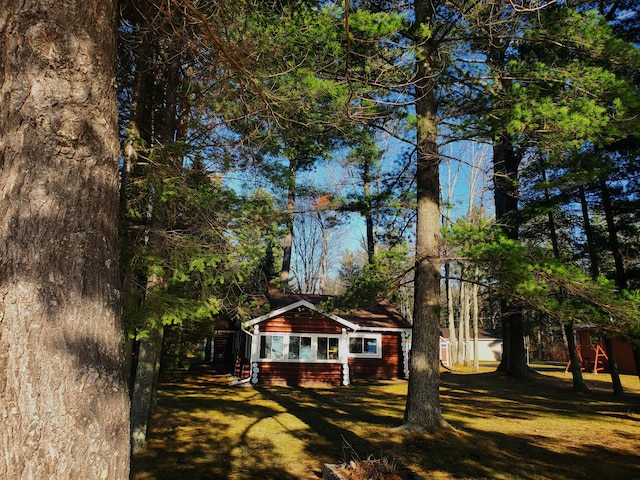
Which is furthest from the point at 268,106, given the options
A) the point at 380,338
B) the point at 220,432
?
the point at 380,338

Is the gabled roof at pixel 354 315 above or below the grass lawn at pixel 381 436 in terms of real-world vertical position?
above

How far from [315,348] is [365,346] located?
8.85 ft

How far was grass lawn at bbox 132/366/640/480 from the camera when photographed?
19.8 feet

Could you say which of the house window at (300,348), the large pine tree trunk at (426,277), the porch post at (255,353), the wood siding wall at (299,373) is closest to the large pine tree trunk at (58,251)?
the large pine tree trunk at (426,277)

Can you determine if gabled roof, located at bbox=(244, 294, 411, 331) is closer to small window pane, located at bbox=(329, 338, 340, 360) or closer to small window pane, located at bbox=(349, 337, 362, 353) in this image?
small window pane, located at bbox=(349, 337, 362, 353)

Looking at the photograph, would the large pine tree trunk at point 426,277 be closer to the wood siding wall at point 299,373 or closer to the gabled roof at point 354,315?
the gabled roof at point 354,315

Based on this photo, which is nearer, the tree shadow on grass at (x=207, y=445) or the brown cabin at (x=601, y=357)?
the tree shadow on grass at (x=207, y=445)

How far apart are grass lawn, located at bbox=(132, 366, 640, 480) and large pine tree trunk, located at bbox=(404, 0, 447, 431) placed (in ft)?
1.77

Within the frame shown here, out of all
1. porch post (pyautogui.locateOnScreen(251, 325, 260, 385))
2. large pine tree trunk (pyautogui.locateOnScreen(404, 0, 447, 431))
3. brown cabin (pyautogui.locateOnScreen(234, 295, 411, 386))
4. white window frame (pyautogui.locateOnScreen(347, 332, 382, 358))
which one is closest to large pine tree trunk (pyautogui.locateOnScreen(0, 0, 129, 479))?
large pine tree trunk (pyautogui.locateOnScreen(404, 0, 447, 431))

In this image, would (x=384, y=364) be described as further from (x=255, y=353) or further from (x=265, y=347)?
(x=255, y=353)

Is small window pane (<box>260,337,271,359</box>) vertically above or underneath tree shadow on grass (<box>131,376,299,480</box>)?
above

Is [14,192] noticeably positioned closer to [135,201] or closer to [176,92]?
[135,201]

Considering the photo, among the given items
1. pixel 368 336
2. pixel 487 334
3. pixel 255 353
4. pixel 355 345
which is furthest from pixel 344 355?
pixel 487 334

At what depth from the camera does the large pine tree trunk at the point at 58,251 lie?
64.2 inches
